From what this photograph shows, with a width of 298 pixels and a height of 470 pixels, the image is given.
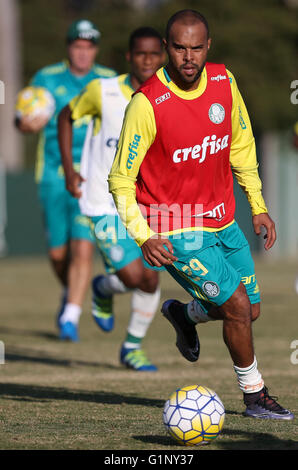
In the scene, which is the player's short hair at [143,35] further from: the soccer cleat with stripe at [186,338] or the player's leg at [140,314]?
the soccer cleat with stripe at [186,338]

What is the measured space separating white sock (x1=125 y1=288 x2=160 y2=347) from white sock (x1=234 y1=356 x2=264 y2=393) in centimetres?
245

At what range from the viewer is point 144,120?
5.22 m

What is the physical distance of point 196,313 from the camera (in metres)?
5.91

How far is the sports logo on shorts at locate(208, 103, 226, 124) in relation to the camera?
5.41 meters

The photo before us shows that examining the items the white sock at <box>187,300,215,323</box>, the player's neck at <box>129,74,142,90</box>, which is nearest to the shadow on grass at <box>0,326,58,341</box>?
the player's neck at <box>129,74,142,90</box>

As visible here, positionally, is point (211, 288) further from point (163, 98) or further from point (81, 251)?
point (81, 251)

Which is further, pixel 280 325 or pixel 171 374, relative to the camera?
pixel 280 325

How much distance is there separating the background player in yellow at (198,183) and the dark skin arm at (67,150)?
2.11 metres

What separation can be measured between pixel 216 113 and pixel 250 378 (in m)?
1.54
